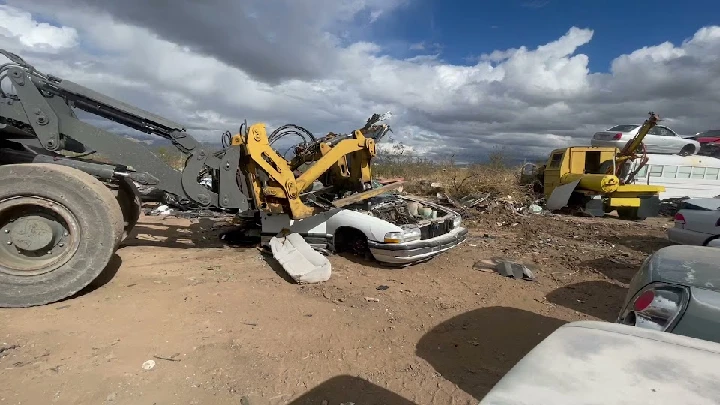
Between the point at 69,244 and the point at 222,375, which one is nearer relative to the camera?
the point at 222,375

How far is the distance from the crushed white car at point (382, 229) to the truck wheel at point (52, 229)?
8.41ft

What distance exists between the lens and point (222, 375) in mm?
3391

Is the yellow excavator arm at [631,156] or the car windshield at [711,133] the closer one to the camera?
the yellow excavator arm at [631,156]

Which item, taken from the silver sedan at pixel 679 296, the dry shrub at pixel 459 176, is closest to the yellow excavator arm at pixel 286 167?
the silver sedan at pixel 679 296

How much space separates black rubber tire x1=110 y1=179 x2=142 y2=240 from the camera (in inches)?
243

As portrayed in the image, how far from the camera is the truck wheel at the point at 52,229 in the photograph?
14.8ft

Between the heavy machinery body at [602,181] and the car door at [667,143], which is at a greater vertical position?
the car door at [667,143]

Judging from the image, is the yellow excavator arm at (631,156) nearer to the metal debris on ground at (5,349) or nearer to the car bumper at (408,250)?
the car bumper at (408,250)

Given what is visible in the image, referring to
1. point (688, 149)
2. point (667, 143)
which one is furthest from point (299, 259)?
point (688, 149)

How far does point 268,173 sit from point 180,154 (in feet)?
4.08

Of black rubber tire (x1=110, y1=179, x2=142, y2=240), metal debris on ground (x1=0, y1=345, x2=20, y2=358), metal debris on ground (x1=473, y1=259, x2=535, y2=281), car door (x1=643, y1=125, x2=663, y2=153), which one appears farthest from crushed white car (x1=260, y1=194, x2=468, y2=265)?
car door (x1=643, y1=125, x2=663, y2=153)

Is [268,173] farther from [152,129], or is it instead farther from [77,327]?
[77,327]

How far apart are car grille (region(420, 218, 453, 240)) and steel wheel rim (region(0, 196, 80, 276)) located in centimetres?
432

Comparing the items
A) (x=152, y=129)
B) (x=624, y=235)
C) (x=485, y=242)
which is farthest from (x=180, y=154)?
(x=624, y=235)
